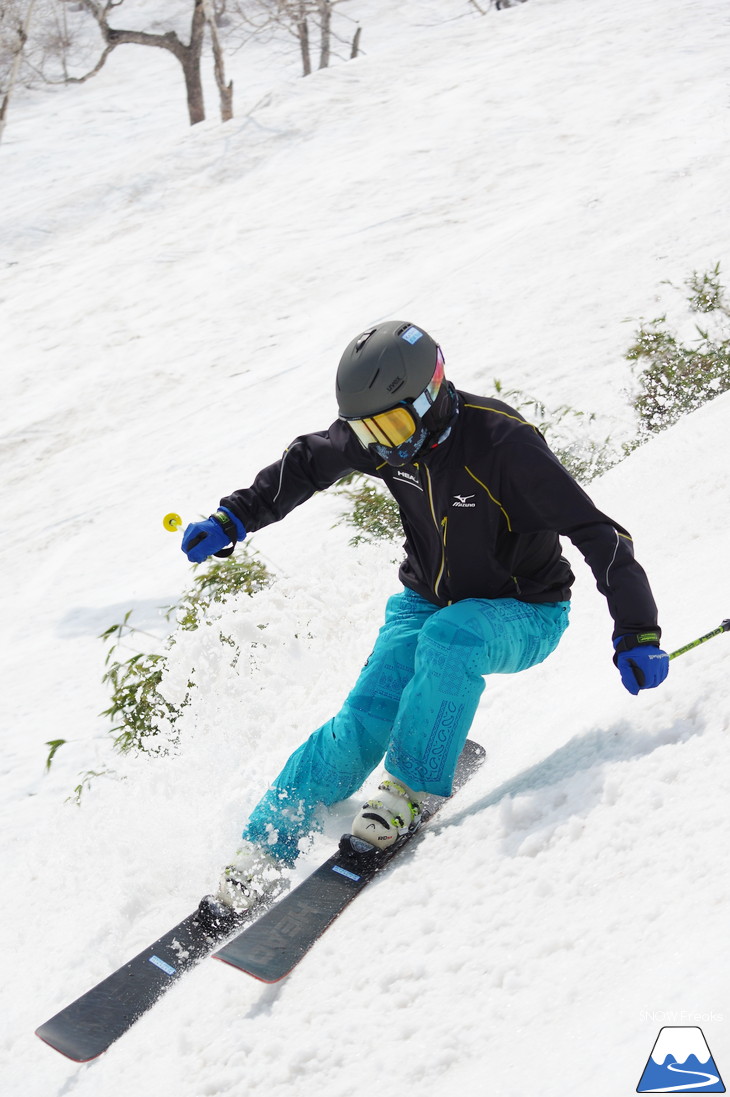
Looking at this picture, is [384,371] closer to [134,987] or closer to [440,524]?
[440,524]

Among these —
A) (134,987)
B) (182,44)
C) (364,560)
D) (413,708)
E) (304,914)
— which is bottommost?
(364,560)

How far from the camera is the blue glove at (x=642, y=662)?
240 cm

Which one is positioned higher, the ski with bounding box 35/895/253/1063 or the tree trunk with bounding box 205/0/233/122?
the tree trunk with bounding box 205/0/233/122

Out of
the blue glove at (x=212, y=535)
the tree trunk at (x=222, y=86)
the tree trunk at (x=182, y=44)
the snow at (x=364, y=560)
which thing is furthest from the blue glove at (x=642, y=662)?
the tree trunk at (x=182, y=44)

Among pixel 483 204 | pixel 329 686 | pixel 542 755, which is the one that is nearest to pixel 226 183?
pixel 483 204

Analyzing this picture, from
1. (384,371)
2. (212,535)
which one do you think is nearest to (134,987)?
(212,535)

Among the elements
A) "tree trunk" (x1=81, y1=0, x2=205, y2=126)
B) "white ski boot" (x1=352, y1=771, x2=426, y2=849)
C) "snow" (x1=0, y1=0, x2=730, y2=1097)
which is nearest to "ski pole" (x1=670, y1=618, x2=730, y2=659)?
"snow" (x1=0, y1=0, x2=730, y2=1097)

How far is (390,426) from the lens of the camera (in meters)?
2.71

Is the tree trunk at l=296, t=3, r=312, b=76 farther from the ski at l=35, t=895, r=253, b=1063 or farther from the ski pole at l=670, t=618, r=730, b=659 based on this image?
the ski at l=35, t=895, r=253, b=1063

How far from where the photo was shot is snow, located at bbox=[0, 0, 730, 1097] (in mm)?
1925

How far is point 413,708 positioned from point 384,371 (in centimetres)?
98

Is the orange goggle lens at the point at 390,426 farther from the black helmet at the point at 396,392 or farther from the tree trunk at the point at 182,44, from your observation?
the tree trunk at the point at 182,44

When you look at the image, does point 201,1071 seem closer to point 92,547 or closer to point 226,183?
point 92,547

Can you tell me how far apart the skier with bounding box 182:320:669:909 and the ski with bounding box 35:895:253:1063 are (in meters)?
0.08
